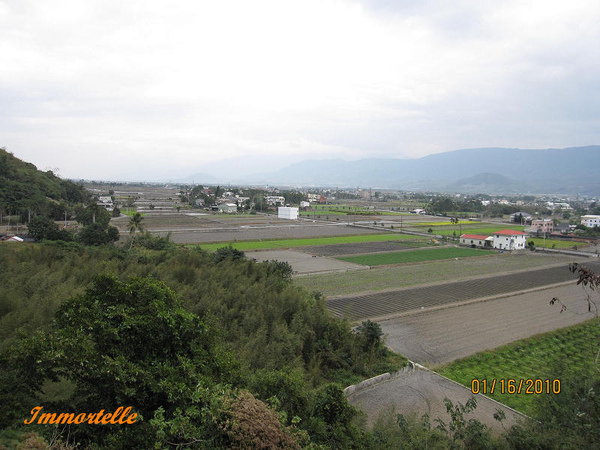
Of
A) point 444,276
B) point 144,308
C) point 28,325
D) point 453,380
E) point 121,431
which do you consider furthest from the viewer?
point 444,276

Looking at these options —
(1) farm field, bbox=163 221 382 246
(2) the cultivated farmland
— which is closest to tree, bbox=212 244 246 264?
(2) the cultivated farmland

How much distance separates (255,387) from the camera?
6902mm

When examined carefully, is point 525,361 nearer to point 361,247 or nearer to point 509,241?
point 361,247

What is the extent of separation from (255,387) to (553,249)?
39.2 m

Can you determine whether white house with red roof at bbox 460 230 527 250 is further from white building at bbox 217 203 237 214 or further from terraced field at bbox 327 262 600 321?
white building at bbox 217 203 237 214

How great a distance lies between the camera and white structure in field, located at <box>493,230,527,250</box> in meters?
36.7

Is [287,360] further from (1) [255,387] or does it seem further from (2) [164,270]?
(2) [164,270]

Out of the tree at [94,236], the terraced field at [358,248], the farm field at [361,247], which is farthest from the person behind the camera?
the farm field at [361,247]

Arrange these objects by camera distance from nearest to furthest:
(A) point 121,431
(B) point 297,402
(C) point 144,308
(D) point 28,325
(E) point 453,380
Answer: (A) point 121,431
(C) point 144,308
(B) point 297,402
(D) point 28,325
(E) point 453,380

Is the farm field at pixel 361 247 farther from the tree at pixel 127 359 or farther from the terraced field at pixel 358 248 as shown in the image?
the tree at pixel 127 359

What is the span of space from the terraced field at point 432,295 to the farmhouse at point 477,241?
1211 cm

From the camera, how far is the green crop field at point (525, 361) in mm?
10383

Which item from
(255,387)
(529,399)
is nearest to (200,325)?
(255,387)
